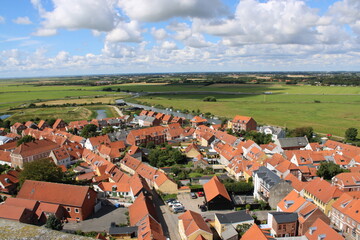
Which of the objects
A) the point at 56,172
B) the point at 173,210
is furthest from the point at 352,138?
the point at 56,172

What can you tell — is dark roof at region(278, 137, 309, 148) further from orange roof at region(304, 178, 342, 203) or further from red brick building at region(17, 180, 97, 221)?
red brick building at region(17, 180, 97, 221)

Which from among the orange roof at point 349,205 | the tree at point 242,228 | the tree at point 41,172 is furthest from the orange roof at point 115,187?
the orange roof at point 349,205

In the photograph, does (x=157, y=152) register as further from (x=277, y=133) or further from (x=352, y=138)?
(x=352, y=138)

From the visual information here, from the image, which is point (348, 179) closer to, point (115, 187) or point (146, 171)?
point (146, 171)

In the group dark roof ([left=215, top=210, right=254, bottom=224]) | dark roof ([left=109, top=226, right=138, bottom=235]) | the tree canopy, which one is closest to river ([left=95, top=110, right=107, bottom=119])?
the tree canopy

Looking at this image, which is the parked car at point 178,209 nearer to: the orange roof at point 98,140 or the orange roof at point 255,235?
the orange roof at point 255,235

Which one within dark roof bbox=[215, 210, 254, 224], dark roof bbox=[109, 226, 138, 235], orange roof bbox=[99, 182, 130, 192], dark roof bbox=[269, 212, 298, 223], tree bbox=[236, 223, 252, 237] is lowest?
orange roof bbox=[99, 182, 130, 192]

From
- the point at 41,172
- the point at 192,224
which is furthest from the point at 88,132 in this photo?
the point at 192,224
